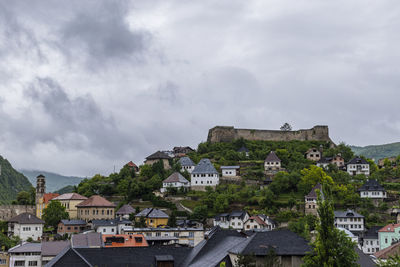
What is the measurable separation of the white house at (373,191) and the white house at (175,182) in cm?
3378

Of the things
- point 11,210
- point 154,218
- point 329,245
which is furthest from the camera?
point 11,210

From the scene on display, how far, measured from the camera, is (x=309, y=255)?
28.0 meters

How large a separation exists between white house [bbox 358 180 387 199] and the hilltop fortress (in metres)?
46.2

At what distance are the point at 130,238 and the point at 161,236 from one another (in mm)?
12444

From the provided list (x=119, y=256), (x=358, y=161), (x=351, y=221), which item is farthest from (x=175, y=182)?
(x=119, y=256)

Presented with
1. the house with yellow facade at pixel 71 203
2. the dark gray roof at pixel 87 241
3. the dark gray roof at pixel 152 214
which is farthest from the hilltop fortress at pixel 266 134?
the dark gray roof at pixel 87 241

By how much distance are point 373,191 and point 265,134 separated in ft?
172

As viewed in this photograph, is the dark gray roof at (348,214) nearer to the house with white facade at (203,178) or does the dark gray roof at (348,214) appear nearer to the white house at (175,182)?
the house with white facade at (203,178)

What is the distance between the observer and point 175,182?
106 meters

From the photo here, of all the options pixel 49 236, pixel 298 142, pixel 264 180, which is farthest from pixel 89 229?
pixel 298 142

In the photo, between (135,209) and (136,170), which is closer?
(135,209)

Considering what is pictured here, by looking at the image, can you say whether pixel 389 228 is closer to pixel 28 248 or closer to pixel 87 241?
pixel 87 241

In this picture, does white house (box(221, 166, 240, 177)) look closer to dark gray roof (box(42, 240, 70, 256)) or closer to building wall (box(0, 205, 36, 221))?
building wall (box(0, 205, 36, 221))

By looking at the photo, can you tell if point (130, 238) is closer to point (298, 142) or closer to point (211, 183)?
point (211, 183)
